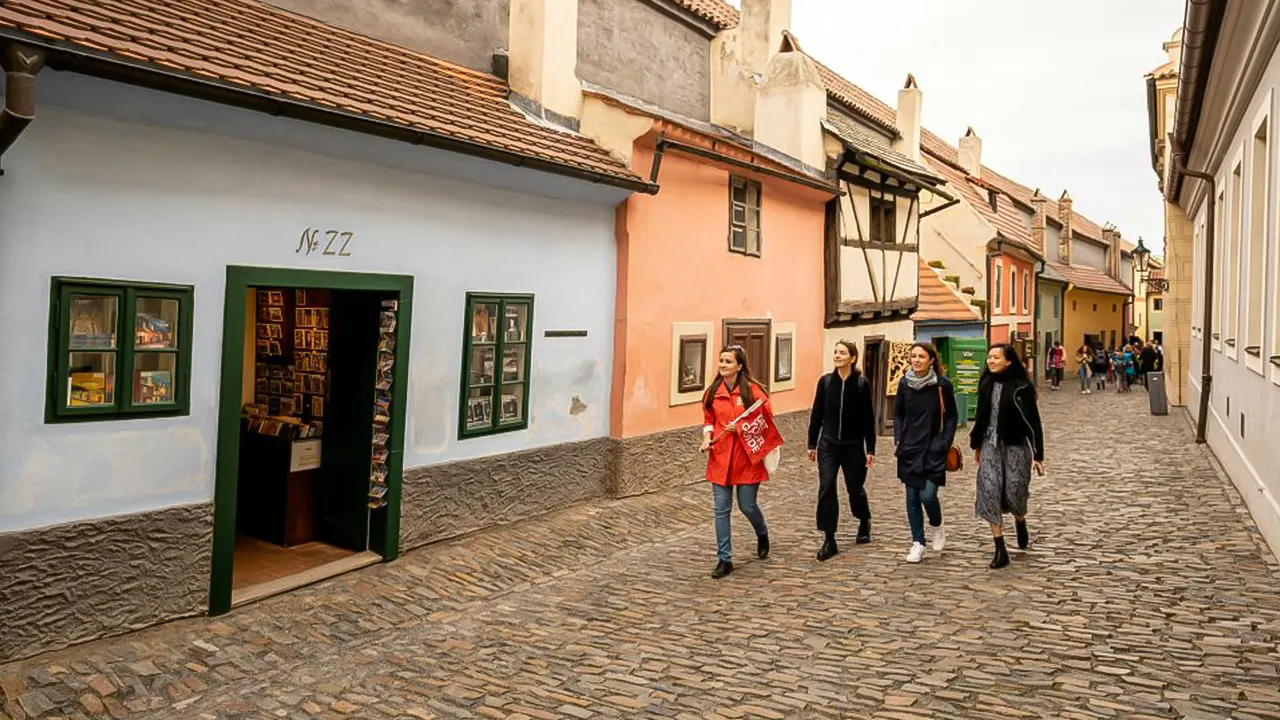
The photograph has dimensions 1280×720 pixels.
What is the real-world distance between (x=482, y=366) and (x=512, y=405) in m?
0.56

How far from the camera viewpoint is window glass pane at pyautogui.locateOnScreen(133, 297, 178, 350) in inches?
231

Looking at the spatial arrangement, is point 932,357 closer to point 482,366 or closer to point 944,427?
point 944,427

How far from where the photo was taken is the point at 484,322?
880 cm

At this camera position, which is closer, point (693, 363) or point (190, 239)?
point (190, 239)

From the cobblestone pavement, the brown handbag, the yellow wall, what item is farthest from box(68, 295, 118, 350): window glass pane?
the yellow wall

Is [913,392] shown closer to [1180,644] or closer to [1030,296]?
[1180,644]

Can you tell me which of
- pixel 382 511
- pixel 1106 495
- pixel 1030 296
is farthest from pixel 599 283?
pixel 1030 296

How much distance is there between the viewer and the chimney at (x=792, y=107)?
14.4m

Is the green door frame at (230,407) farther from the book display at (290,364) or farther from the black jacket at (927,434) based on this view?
the black jacket at (927,434)

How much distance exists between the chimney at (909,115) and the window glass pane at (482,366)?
623 inches

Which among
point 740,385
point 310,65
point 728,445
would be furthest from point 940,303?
point 310,65

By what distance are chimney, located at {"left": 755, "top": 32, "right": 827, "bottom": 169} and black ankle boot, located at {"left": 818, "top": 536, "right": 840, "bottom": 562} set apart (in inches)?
309

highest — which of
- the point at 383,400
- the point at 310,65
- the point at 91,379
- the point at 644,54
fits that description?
the point at 644,54

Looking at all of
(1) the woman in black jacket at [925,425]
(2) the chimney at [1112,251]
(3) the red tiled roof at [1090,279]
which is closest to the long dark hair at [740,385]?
(1) the woman in black jacket at [925,425]
